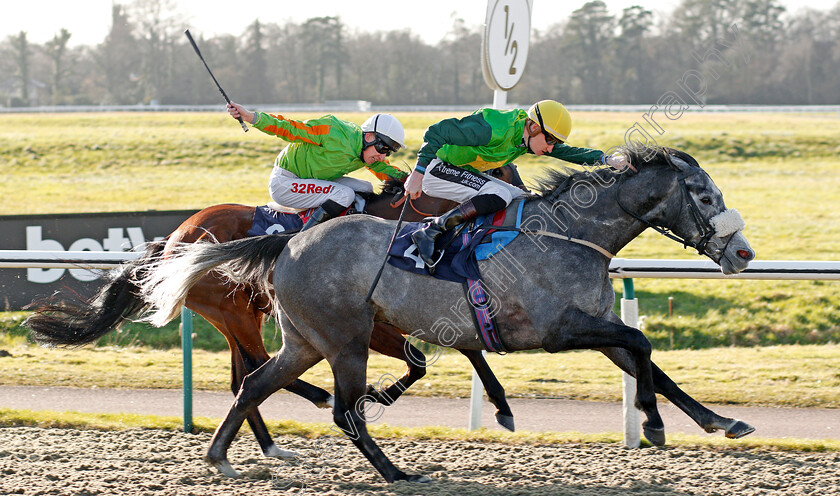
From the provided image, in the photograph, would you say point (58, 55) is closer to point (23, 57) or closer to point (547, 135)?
point (23, 57)

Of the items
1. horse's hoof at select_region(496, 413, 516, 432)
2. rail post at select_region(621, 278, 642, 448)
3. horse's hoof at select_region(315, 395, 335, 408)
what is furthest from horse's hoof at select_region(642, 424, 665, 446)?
horse's hoof at select_region(315, 395, 335, 408)

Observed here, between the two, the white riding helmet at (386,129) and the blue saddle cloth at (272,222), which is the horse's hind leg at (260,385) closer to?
the blue saddle cloth at (272,222)

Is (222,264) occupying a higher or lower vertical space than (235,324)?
higher

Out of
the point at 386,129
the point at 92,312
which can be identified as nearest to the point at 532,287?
the point at 386,129

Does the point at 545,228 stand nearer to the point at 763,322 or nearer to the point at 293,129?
the point at 293,129

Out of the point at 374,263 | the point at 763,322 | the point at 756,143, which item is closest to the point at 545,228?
the point at 374,263

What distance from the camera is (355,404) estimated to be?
423 centimetres

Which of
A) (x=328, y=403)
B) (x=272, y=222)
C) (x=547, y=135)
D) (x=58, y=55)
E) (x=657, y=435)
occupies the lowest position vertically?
(x=328, y=403)

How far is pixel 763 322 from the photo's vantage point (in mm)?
8898

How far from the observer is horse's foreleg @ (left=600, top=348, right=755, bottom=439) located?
12.9ft

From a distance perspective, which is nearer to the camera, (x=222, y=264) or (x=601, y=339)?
(x=601, y=339)

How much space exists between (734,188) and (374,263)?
15679 millimetres

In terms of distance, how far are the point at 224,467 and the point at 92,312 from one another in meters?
1.42

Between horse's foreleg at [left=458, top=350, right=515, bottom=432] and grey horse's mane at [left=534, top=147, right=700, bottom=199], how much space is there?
43.5 inches
